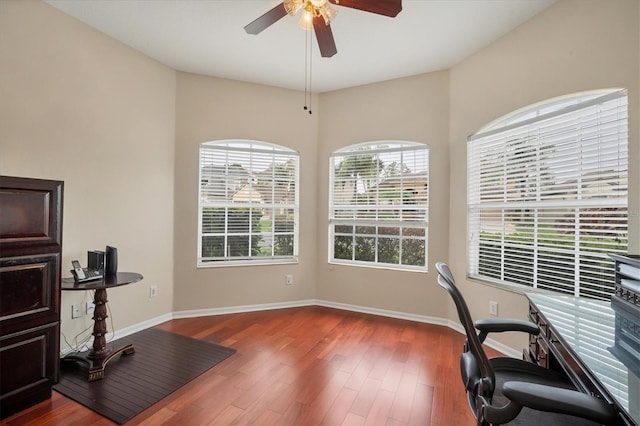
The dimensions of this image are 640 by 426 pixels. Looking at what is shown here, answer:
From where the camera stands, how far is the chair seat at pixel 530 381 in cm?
111

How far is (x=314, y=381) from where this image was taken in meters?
2.26

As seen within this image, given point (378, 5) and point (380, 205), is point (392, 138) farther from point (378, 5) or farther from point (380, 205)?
point (378, 5)

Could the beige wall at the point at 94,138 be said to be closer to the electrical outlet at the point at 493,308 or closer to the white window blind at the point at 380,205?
the white window blind at the point at 380,205

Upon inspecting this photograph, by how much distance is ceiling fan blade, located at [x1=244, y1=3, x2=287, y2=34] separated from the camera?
1.98 metres

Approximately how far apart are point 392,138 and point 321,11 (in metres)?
1.99

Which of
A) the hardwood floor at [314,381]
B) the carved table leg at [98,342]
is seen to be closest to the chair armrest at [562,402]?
the hardwood floor at [314,381]

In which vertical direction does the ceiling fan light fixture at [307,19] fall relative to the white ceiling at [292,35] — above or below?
below

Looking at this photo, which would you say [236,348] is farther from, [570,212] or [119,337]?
[570,212]

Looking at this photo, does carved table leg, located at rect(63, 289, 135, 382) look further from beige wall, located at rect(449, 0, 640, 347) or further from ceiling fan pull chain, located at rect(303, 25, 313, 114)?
beige wall, located at rect(449, 0, 640, 347)

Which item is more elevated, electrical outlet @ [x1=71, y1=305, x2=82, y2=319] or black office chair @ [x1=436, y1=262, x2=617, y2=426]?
black office chair @ [x1=436, y1=262, x2=617, y2=426]

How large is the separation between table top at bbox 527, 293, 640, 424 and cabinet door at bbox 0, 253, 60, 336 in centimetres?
292

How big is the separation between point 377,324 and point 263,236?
5.98 ft

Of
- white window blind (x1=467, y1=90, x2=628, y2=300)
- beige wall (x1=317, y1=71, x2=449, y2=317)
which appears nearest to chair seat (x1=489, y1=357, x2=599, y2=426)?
white window blind (x1=467, y1=90, x2=628, y2=300)

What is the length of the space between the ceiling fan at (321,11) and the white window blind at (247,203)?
189cm
